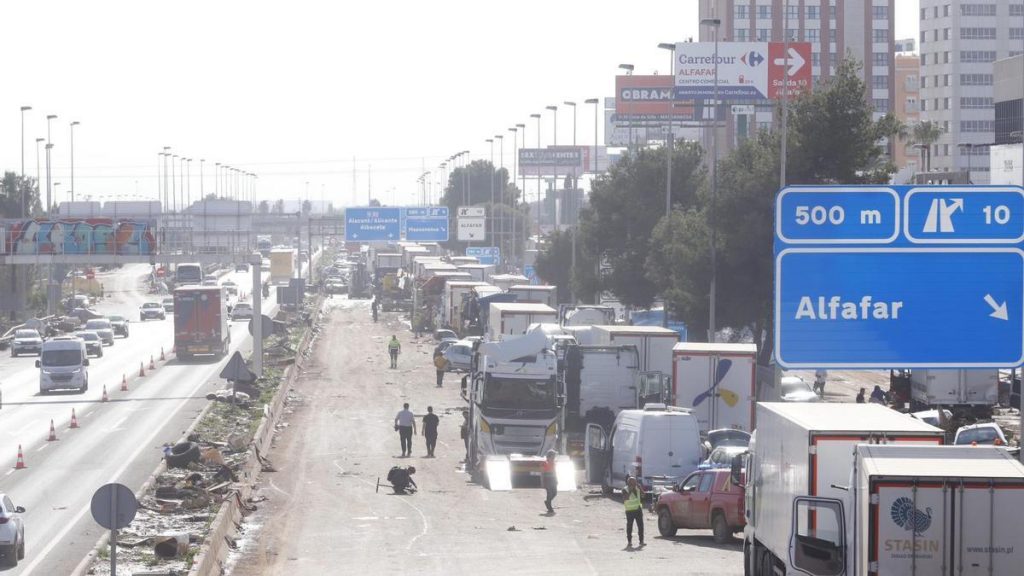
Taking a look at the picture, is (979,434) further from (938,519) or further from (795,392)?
(938,519)

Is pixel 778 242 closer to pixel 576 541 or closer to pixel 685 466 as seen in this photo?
pixel 576 541

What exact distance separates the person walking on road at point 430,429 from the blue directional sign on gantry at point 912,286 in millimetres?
20938

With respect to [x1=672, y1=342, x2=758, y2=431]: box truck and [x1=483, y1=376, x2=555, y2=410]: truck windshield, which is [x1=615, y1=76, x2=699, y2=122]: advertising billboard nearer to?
[x1=672, y1=342, x2=758, y2=431]: box truck

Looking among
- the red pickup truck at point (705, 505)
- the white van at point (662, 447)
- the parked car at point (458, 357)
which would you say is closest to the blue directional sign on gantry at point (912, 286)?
the red pickup truck at point (705, 505)

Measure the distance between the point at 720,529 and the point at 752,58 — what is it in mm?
76720

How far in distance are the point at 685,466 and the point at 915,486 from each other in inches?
658

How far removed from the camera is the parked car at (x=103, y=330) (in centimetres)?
8238

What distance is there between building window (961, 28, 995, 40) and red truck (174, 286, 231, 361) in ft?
306

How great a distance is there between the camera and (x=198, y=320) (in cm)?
6994

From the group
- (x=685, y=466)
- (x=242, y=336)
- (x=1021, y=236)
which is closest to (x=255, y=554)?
(x=685, y=466)

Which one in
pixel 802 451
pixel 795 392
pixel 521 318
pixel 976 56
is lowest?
pixel 795 392

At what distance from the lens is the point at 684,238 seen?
50906mm

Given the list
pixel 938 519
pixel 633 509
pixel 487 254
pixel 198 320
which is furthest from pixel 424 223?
pixel 938 519

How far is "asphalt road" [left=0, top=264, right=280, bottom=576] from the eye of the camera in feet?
88.3
